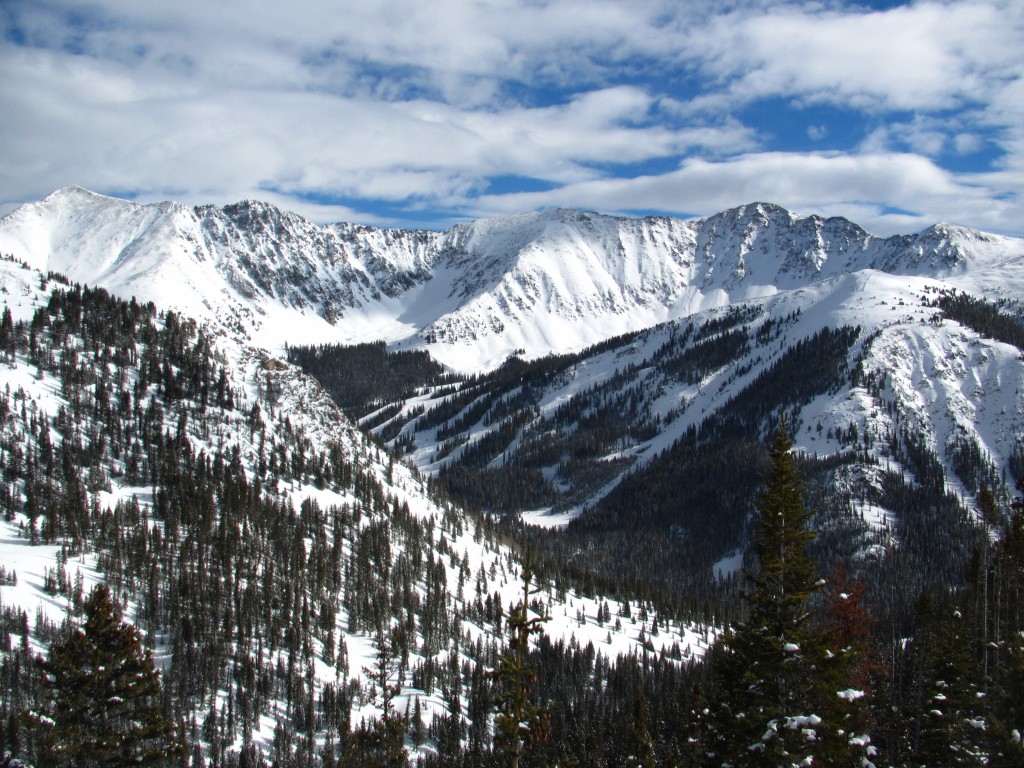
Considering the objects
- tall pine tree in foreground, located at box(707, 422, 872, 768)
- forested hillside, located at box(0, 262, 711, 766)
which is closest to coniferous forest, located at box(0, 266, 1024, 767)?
tall pine tree in foreground, located at box(707, 422, 872, 768)

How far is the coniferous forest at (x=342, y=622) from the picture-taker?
29.3 metres

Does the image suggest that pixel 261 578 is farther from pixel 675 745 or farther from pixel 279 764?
pixel 675 745

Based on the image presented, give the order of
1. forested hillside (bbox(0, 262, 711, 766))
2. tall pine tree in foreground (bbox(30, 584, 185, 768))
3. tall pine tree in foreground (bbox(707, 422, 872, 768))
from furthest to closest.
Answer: forested hillside (bbox(0, 262, 711, 766)) < tall pine tree in foreground (bbox(30, 584, 185, 768)) < tall pine tree in foreground (bbox(707, 422, 872, 768))

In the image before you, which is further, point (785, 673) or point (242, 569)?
point (242, 569)

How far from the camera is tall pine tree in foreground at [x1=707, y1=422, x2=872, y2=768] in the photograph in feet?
87.6

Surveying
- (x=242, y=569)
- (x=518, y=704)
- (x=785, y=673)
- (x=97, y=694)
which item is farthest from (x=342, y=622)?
(x=785, y=673)

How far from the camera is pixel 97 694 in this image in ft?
101

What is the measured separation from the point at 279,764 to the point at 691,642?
337ft

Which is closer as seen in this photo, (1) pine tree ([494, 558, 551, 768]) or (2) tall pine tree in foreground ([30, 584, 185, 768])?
(1) pine tree ([494, 558, 551, 768])

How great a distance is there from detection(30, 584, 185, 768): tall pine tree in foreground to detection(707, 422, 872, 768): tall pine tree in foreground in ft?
80.6

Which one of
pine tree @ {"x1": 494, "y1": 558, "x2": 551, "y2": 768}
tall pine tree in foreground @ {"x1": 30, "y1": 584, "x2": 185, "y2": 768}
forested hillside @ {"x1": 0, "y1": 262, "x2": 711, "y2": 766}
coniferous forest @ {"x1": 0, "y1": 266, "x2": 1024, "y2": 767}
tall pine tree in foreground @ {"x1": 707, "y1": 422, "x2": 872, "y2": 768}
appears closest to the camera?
pine tree @ {"x1": 494, "y1": 558, "x2": 551, "y2": 768}

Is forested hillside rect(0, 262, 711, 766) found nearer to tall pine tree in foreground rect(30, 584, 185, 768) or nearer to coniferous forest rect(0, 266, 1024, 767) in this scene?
coniferous forest rect(0, 266, 1024, 767)

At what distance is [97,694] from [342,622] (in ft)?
366

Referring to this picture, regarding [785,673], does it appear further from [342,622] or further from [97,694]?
[342,622]
